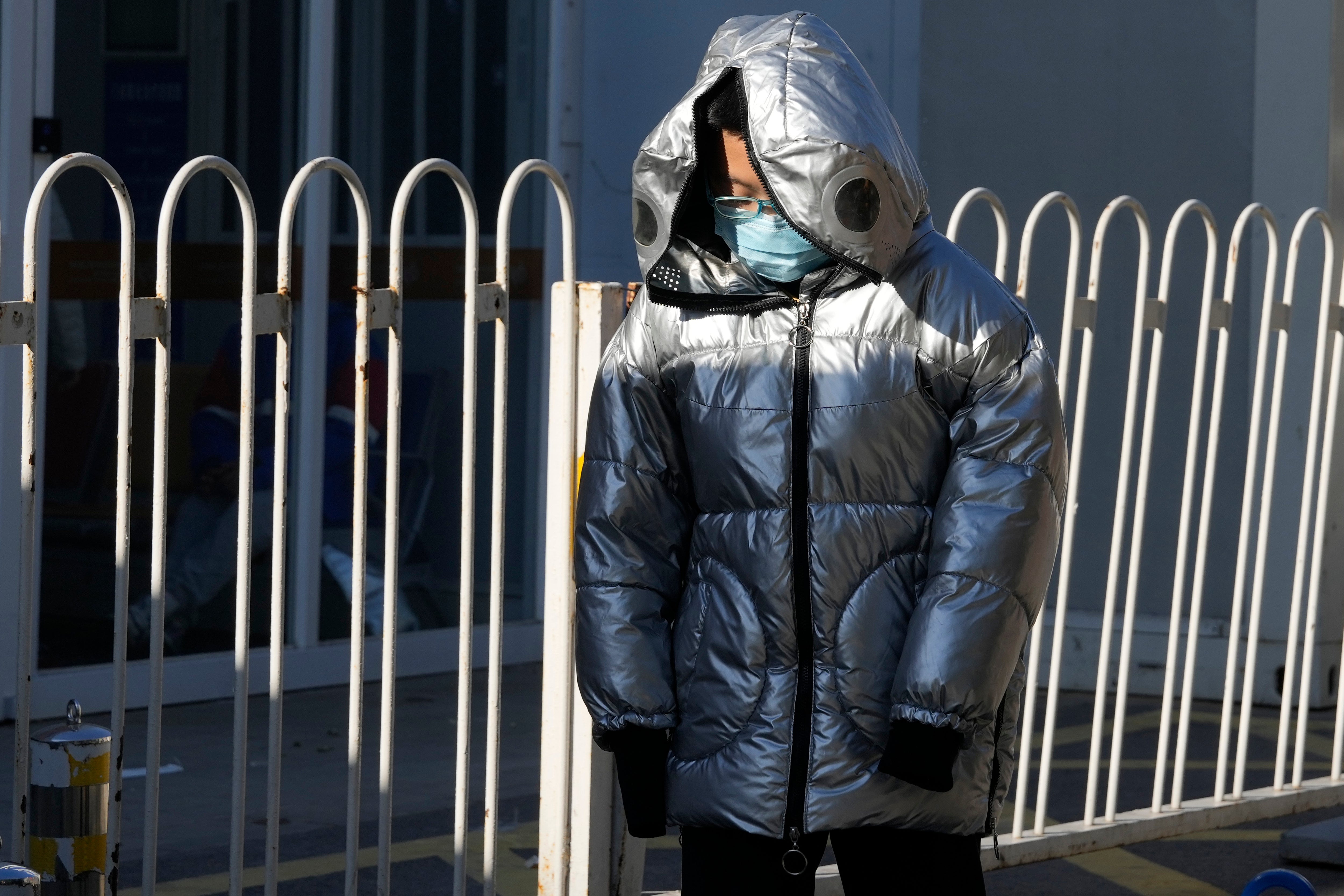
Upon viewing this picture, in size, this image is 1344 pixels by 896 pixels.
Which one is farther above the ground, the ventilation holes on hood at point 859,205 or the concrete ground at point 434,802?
the ventilation holes on hood at point 859,205

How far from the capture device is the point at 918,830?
2754 mm

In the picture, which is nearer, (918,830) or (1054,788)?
(918,830)

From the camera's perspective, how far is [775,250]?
279cm

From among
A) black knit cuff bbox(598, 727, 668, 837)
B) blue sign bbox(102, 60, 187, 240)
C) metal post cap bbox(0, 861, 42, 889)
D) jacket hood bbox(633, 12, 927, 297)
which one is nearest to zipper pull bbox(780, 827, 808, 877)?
black knit cuff bbox(598, 727, 668, 837)

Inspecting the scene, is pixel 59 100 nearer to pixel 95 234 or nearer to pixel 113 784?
pixel 95 234

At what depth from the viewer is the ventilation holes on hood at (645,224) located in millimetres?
2861

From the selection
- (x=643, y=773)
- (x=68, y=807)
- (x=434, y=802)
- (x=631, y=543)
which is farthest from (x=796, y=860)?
(x=434, y=802)

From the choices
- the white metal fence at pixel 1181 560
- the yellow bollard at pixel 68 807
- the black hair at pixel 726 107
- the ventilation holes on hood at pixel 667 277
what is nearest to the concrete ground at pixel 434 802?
the white metal fence at pixel 1181 560

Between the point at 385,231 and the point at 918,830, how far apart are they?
483 cm

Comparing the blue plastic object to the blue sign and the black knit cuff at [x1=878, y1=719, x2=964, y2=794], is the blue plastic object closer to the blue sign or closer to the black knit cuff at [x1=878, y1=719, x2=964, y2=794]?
the black knit cuff at [x1=878, y1=719, x2=964, y2=794]

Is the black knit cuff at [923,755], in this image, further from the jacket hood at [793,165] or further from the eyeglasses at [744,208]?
the eyeglasses at [744,208]

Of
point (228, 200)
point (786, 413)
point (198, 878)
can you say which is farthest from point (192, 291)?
point (786, 413)

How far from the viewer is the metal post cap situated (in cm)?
240

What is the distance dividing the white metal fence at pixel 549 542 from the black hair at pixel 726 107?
74cm
